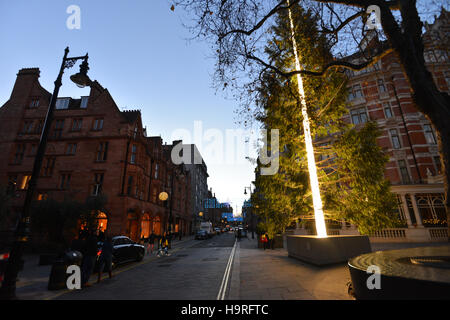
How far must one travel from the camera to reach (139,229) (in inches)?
915

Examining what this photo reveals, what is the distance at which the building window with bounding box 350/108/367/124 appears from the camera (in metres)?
23.7

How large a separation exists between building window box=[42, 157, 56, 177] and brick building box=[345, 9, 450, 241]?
32.6 meters

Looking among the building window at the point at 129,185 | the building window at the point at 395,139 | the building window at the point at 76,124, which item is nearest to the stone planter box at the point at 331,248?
the building window at the point at 395,139

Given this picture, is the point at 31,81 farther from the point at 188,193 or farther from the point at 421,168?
the point at 421,168

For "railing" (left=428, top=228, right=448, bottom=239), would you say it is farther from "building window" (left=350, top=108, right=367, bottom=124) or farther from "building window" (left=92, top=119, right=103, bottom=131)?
"building window" (left=92, top=119, right=103, bottom=131)

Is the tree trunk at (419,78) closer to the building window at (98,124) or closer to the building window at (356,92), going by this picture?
the building window at (356,92)

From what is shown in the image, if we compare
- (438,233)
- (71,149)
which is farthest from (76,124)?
(438,233)

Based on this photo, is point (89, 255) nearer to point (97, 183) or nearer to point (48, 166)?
point (97, 183)

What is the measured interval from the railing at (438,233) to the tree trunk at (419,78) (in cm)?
1974

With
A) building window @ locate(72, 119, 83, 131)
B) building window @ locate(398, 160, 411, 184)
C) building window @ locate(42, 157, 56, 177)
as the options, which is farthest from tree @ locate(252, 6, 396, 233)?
building window @ locate(42, 157, 56, 177)

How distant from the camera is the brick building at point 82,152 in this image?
72.9 ft
